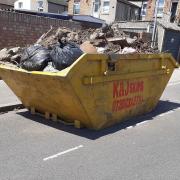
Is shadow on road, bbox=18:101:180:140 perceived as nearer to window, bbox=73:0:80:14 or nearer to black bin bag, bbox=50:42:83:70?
black bin bag, bbox=50:42:83:70

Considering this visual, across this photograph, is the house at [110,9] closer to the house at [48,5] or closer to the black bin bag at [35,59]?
the house at [48,5]

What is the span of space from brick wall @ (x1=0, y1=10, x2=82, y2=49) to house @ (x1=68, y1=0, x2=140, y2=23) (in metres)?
19.3

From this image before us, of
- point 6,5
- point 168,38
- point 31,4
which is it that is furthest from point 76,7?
point 168,38

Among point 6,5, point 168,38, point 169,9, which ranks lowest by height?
point 168,38


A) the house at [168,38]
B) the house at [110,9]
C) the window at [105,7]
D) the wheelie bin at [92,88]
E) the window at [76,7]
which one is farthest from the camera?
the window at [76,7]

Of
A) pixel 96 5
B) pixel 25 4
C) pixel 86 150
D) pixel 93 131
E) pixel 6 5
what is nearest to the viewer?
pixel 86 150

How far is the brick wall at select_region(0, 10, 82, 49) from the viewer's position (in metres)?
10.9

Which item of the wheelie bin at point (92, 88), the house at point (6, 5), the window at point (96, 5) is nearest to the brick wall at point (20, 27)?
the wheelie bin at point (92, 88)

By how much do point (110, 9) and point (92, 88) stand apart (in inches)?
1068

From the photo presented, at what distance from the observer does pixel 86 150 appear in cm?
499

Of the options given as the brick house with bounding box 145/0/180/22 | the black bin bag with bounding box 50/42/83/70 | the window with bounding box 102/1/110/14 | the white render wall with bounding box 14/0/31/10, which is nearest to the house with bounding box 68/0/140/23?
the window with bounding box 102/1/110/14

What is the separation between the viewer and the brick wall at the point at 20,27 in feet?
35.7

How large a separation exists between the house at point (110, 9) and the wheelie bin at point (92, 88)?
24766 millimetres

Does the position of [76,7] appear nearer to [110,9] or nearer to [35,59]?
[110,9]
